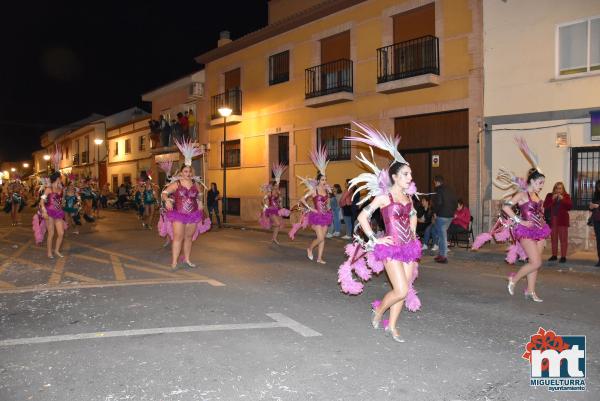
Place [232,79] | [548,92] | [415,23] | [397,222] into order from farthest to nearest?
[232,79], [415,23], [548,92], [397,222]

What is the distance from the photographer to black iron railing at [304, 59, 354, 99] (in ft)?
60.9

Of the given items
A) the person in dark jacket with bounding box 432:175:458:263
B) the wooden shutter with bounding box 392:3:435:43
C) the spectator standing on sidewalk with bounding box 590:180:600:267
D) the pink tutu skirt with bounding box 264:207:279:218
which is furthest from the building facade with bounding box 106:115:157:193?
the spectator standing on sidewalk with bounding box 590:180:600:267

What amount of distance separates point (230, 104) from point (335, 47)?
723cm

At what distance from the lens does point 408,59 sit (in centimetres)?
1655

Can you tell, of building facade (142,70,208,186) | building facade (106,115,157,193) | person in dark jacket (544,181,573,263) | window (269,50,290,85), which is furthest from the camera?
building facade (106,115,157,193)

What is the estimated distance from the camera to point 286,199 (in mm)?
22438

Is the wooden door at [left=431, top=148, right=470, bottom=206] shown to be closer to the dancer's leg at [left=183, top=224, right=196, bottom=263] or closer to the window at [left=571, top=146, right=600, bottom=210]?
the window at [left=571, top=146, right=600, bottom=210]

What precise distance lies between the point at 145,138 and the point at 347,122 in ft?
71.6

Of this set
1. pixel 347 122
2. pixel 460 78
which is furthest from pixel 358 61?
pixel 460 78

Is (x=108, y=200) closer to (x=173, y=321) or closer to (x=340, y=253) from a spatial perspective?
(x=340, y=253)

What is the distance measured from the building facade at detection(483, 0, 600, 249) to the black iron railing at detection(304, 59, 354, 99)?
5518mm

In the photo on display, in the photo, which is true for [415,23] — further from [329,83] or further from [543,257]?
[543,257]

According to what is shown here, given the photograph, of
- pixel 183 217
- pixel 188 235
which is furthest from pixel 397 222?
pixel 188 235

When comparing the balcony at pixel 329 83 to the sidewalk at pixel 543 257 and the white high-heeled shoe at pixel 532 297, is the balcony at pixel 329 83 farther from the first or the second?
the white high-heeled shoe at pixel 532 297
